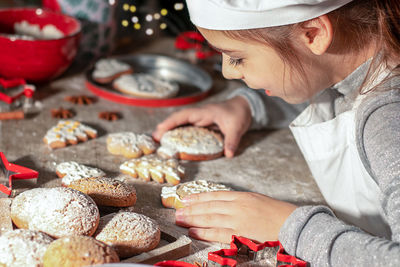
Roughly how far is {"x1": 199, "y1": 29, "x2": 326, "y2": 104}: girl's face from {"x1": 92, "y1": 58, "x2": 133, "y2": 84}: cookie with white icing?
0.66 m

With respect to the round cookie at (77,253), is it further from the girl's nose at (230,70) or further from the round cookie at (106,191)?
the girl's nose at (230,70)

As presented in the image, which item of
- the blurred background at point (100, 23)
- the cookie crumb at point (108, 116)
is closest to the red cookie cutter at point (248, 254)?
the cookie crumb at point (108, 116)

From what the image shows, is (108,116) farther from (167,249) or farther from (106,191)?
(167,249)

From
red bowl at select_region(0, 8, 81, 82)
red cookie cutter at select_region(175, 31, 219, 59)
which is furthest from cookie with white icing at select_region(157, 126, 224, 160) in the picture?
red cookie cutter at select_region(175, 31, 219, 59)

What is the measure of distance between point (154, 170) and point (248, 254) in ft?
1.12

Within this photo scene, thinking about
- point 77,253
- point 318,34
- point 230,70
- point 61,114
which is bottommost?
point 61,114

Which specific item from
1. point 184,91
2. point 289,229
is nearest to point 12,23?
point 184,91

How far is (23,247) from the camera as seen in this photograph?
76 cm

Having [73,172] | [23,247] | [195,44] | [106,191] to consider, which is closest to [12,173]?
[73,172]

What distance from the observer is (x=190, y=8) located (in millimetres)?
1073

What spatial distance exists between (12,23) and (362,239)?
1451 millimetres

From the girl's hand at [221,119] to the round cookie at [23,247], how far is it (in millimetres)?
645

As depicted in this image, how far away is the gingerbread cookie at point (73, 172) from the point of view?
1082 millimetres

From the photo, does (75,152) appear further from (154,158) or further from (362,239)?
(362,239)
